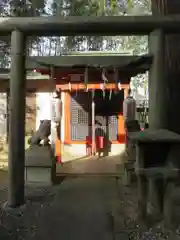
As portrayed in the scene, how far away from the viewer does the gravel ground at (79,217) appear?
4742mm

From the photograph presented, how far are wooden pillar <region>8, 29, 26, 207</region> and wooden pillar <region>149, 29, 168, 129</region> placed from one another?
7.94 feet

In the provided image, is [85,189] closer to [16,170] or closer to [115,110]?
[16,170]

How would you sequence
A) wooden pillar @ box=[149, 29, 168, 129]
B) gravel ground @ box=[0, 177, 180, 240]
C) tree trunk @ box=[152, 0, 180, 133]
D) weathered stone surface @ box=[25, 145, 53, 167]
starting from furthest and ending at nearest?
weathered stone surface @ box=[25, 145, 53, 167]
tree trunk @ box=[152, 0, 180, 133]
wooden pillar @ box=[149, 29, 168, 129]
gravel ground @ box=[0, 177, 180, 240]

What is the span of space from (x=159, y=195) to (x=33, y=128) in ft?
38.8

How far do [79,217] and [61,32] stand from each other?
3392mm

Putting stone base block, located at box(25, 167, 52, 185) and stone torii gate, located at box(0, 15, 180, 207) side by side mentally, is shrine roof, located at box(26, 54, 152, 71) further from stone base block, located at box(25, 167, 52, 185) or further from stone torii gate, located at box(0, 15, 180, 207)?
stone base block, located at box(25, 167, 52, 185)

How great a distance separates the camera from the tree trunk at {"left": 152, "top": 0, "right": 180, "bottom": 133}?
269 inches

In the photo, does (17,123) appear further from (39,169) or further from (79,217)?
(39,169)

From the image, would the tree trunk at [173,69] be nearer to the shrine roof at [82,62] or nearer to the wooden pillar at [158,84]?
the wooden pillar at [158,84]

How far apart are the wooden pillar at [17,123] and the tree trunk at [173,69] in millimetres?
2878

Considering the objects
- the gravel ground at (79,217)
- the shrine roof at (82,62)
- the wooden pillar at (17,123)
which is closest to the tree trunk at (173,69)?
the shrine roof at (82,62)

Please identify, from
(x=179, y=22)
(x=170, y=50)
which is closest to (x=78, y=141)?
(x=170, y=50)

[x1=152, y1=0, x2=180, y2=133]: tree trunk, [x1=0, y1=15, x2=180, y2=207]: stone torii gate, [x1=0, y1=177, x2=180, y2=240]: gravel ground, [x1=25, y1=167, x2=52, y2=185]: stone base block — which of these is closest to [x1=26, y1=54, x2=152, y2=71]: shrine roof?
[x1=0, y1=15, x2=180, y2=207]: stone torii gate

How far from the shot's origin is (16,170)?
20.5 ft
